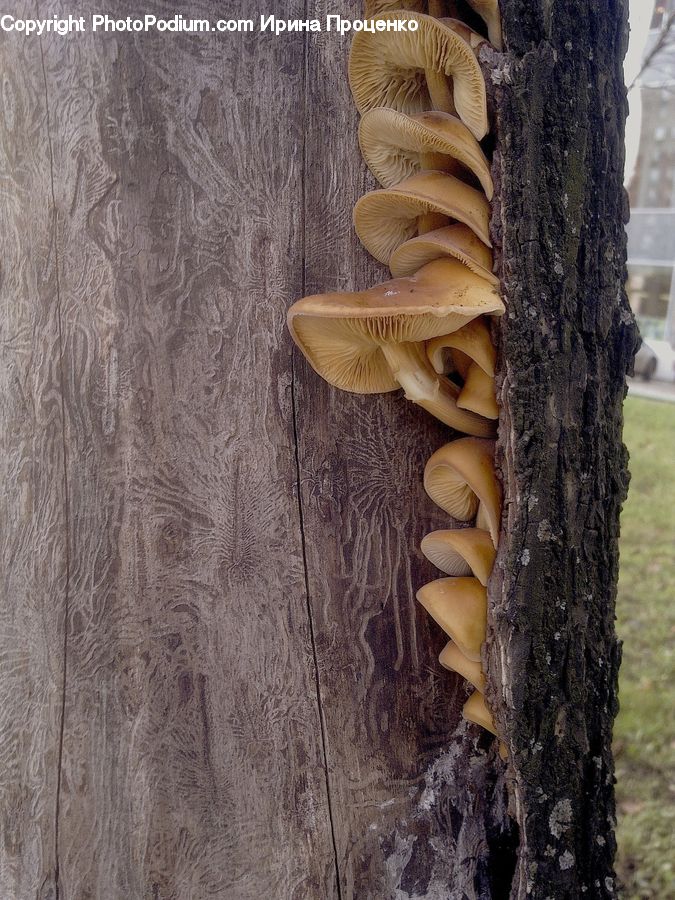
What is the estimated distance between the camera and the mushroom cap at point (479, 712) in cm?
160

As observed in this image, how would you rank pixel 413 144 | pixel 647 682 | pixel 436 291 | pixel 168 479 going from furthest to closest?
pixel 647 682 → pixel 168 479 → pixel 413 144 → pixel 436 291

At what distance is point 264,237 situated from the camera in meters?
1.55

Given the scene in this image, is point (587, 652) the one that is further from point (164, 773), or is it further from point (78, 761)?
point (78, 761)

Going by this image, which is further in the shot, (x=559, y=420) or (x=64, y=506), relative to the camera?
(x=64, y=506)

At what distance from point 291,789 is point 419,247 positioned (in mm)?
1299

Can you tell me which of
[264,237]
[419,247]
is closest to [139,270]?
[264,237]

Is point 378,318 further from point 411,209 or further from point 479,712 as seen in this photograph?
point 479,712

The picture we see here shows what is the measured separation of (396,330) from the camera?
4.80 feet

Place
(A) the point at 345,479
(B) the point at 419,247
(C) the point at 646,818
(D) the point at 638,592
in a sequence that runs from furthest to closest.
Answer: (D) the point at 638,592, (C) the point at 646,818, (A) the point at 345,479, (B) the point at 419,247

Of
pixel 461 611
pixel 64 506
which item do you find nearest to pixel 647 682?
pixel 461 611

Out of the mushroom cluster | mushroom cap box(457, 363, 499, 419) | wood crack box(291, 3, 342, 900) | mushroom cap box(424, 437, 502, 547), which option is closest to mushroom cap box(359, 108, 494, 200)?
the mushroom cluster

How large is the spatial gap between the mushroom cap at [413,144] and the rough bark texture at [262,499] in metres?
0.05

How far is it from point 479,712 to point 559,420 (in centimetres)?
72

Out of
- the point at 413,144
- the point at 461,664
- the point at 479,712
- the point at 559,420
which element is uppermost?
the point at 413,144
